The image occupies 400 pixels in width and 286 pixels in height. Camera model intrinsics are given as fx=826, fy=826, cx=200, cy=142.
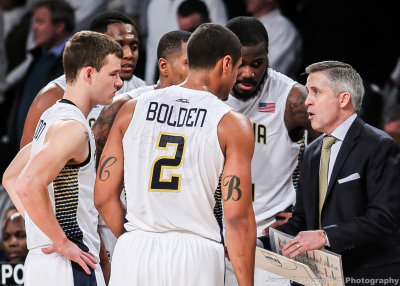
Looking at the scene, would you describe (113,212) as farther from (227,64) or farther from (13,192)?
(227,64)

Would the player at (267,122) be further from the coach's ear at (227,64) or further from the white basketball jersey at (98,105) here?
the coach's ear at (227,64)

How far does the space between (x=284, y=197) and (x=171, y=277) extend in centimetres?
177

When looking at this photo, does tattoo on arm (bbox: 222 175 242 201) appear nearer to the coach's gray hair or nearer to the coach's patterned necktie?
the coach's patterned necktie

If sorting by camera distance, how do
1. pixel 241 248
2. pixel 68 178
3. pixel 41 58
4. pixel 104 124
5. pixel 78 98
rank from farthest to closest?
pixel 41 58, pixel 104 124, pixel 78 98, pixel 68 178, pixel 241 248

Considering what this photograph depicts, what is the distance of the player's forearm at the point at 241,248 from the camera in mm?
4070

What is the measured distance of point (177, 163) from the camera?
161 inches

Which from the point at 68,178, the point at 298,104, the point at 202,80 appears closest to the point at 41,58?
the point at 298,104

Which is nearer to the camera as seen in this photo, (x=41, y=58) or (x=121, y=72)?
(x=121, y=72)

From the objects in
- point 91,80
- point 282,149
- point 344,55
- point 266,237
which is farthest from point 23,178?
point 344,55

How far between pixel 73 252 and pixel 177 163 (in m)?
0.70

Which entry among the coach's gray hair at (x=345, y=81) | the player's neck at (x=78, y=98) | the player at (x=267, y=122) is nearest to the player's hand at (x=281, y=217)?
the player at (x=267, y=122)

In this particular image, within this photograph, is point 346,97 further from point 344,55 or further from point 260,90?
point 344,55

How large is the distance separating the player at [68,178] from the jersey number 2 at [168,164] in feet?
1.25

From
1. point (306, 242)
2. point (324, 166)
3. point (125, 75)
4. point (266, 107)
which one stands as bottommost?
point (306, 242)
